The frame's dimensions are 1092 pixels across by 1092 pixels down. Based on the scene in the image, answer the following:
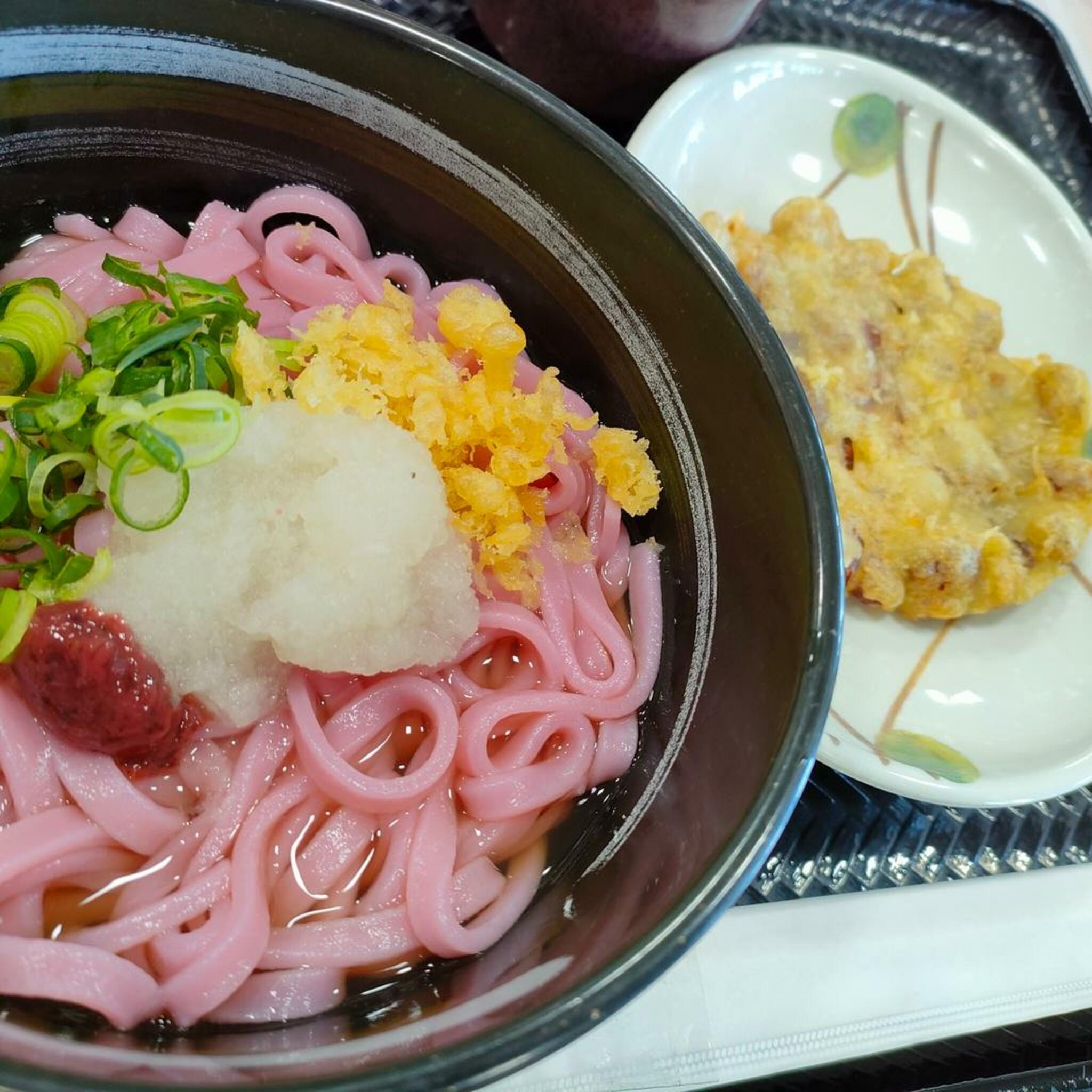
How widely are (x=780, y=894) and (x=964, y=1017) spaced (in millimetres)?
399

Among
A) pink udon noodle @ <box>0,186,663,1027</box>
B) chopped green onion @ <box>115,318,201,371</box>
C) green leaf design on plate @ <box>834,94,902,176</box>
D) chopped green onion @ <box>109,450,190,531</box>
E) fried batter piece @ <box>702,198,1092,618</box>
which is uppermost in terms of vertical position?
green leaf design on plate @ <box>834,94,902,176</box>

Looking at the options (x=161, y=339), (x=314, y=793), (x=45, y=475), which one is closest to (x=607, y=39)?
(x=161, y=339)

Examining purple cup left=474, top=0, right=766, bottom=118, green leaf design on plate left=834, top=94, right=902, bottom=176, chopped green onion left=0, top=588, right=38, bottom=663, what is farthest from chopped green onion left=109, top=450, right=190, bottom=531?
green leaf design on plate left=834, top=94, right=902, bottom=176

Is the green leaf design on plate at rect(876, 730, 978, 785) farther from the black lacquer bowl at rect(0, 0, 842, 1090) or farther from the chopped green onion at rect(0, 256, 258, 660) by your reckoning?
the chopped green onion at rect(0, 256, 258, 660)

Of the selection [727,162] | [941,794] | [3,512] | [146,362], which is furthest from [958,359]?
[3,512]

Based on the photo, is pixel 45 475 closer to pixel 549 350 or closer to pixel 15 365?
pixel 15 365

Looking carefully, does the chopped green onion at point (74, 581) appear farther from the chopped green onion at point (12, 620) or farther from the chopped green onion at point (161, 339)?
the chopped green onion at point (161, 339)

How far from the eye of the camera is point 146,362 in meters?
1.44

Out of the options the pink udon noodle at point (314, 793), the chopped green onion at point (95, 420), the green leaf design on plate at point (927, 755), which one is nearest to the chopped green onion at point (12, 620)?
the chopped green onion at point (95, 420)

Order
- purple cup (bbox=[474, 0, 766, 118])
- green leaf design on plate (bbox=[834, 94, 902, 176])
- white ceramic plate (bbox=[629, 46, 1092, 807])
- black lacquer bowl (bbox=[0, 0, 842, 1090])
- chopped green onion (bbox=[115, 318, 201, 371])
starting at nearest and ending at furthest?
1. black lacquer bowl (bbox=[0, 0, 842, 1090])
2. chopped green onion (bbox=[115, 318, 201, 371])
3. white ceramic plate (bbox=[629, 46, 1092, 807])
4. purple cup (bbox=[474, 0, 766, 118])
5. green leaf design on plate (bbox=[834, 94, 902, 176])

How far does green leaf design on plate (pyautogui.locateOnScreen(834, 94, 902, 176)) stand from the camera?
9.11ft

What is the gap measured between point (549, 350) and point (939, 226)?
1611 mm

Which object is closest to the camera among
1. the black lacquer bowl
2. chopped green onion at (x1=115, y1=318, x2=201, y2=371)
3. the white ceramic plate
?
the black lacquer bowl

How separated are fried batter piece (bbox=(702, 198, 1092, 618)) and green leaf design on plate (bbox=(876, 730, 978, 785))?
305mm
